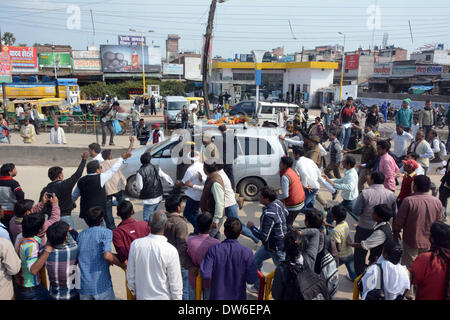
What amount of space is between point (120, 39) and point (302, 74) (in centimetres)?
3457

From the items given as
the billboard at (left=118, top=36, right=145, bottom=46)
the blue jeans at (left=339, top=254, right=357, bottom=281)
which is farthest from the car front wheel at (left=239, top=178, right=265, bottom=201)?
the billboard at (left=118, top=36, right=145, bottom=46)

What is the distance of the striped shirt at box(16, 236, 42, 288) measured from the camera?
3.50m

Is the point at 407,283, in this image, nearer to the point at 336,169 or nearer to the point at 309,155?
the point at 309,155

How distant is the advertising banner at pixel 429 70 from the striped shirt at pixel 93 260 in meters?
46.9

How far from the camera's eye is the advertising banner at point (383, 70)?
46938 millimetres

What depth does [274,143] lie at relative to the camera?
8023mm

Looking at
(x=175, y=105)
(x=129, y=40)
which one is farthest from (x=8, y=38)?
(x=175, y=105)

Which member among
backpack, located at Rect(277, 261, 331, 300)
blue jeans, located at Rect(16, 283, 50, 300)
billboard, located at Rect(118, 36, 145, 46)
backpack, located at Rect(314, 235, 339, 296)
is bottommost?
blue jeans, located at Rect(16, 283, 50, 300)

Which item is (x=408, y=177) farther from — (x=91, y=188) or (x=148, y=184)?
(x=91, y=188)

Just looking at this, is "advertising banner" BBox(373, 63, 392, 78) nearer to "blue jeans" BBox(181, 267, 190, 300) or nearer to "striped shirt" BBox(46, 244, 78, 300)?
"blue jeans" BBox(181, 267, 190, 300)

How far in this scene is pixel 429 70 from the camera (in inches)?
1656

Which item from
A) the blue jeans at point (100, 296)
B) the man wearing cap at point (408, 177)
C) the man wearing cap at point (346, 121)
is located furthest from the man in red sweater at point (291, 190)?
the man wearing cap at point (346, 121)

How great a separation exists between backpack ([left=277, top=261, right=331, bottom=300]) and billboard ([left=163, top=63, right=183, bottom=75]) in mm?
53570

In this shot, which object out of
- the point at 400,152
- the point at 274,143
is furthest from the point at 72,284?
the point at 400,152
